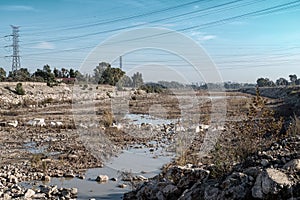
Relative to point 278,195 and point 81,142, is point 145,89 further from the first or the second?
point 278,195

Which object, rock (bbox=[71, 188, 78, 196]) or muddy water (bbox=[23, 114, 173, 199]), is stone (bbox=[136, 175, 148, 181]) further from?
rock (bbox=[71, 188, 78, 196])

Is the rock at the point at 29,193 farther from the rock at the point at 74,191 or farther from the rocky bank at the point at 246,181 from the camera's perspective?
the rocky bank at the point at 246,181

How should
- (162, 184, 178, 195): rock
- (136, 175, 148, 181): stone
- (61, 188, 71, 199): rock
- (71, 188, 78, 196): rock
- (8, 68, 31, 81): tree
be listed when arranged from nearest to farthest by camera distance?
(162, 184, 178, 195): rock
(61, 188, 71, 199): rock
(71, 188, 78, 196): rock
(136, 175, 148, 181): stone
(8, 68, 31, 81): tree

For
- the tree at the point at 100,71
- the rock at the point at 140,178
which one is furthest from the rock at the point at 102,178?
the tree at the point at 100,71

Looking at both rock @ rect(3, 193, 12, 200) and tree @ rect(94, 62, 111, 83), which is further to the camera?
tree @ rect(94, 62, 111, 83)

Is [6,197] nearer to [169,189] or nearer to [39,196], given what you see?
Result: [39,196]

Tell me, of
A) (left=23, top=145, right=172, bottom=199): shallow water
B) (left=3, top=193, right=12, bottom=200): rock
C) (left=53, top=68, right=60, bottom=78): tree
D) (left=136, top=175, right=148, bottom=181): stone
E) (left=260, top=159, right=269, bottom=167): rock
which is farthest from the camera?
(left=53, top=68, right=60, bottom=78): tree

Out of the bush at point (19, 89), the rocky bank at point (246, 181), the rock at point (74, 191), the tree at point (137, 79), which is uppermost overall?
the tree at point (137, 79)

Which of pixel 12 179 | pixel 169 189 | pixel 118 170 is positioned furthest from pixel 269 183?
pixel 12 179

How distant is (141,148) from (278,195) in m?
11.3

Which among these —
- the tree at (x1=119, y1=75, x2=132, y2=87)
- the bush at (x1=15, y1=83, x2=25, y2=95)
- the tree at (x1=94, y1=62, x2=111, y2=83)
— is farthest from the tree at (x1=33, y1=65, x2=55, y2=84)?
the bush at (x1=15, y1=83, x2=25, y2=95)

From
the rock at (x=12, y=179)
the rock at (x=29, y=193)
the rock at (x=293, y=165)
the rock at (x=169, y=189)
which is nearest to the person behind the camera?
the rock at (x=293, y=165)

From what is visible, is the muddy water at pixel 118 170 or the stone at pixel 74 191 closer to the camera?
the stone at pixel 74 191

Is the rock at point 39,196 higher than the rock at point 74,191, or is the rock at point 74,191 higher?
the rock at point 39,196
